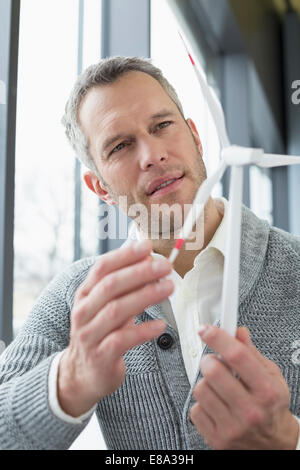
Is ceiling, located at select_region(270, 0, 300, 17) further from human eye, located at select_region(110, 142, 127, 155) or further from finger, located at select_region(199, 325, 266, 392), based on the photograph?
finger, located at select_region(199, 325, 266, 392)

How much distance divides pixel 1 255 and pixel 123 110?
41 centimetres

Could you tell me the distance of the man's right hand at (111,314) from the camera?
2.06 feet

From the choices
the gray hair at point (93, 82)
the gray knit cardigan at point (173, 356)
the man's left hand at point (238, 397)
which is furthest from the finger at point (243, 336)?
the gray hair at point (93, 82)

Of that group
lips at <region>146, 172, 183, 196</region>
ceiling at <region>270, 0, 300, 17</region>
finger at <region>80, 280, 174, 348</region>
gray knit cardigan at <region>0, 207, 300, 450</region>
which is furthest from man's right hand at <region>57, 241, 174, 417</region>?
ceiling at <region>270, 0, 300, 17</region>

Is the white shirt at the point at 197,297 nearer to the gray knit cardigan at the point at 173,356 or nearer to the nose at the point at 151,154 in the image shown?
the gray knit cardigan at the point at 173,356

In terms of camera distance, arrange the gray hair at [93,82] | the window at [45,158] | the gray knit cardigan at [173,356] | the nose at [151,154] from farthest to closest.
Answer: the window at [45,158] < the gray hair at [93,82] < the nose at [151,154] < the gray knit cardigan at [173,356]

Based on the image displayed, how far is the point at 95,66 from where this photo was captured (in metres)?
1.16

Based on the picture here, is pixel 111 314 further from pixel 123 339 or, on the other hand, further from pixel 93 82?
pixel 93 82

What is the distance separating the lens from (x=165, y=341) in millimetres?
958

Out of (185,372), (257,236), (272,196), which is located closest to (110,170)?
(257,236)

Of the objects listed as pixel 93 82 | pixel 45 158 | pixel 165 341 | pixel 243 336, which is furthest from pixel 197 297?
pixel 45 158

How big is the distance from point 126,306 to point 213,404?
0.16m

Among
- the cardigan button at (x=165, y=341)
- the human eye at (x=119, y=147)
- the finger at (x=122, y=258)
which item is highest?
the human eye at (x=119, y=147)

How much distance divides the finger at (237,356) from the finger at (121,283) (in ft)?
0.30
